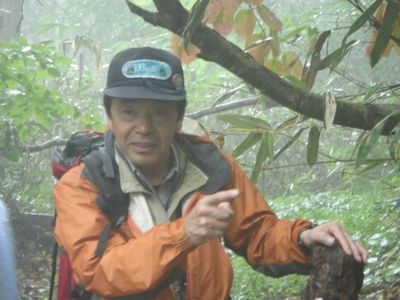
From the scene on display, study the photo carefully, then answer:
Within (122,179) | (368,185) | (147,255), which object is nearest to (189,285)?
(147,255)

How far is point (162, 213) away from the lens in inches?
104

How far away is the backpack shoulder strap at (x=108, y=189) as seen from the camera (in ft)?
8.53

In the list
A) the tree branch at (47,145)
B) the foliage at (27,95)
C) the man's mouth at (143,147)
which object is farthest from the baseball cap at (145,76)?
the tree branch at (47,145)

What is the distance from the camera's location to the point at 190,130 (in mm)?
2979

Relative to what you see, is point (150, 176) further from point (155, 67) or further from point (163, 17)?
point (163, 17)

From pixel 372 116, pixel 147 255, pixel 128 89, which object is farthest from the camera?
pixel 372 116

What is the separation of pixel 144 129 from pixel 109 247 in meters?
0.49

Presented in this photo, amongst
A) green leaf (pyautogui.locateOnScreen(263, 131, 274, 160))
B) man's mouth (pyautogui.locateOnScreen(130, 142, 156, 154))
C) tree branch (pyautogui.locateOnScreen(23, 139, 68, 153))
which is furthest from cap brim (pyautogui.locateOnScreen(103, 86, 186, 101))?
tree branch (pyautogui.locateOnScreen(23, 139, 68, 153))

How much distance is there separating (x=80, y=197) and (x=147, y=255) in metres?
0.41

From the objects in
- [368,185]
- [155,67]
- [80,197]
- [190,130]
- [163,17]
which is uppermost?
[163,17]

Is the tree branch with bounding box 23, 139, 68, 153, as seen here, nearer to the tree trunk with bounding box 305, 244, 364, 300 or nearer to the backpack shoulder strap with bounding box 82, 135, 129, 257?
the backpack shoulder strap with bounding box 82, 135, 129, 257

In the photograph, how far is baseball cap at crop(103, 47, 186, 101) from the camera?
8.91 ft

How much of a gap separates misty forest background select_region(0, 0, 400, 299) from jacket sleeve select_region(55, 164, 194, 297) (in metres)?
0.67

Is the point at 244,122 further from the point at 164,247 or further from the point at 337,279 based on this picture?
the point at 337,279
